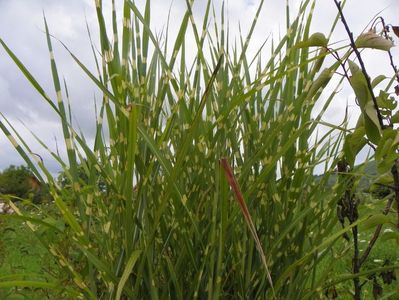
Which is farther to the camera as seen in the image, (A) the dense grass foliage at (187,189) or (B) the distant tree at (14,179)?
(B) the distant tree at (14,179)

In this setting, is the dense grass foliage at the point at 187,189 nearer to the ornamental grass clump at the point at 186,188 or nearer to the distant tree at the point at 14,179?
the ornamental grass clump at the point at 186,188

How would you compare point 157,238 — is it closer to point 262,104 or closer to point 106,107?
point 106,107

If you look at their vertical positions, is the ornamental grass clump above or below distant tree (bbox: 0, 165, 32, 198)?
below

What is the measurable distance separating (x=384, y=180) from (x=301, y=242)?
13.3 inches

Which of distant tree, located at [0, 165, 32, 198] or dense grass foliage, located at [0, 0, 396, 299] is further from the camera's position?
distant tree, located at [0, 165, 32, 198]

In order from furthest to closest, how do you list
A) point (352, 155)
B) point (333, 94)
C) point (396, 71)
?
1. point (333, 94)
2. point (396, 71)
3. point (352, 155)

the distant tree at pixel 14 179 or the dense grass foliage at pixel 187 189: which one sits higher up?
the distant tree at pixel 14 179

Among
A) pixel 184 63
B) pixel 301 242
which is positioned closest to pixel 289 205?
pixel 301 242

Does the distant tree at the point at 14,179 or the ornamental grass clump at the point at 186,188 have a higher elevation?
the distant tree at the point at 14,179

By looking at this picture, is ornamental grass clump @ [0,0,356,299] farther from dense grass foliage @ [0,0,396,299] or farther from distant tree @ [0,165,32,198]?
distant tree @ [0,165,32,198]

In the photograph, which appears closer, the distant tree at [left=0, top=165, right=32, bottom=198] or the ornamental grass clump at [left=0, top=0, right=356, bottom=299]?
the ornamental grass clump at [left=0, top=0, right=356, bottom=299]

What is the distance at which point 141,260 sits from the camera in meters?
1.32

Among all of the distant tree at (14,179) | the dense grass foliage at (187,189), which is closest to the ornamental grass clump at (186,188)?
the dense grass foliage at (187,189)

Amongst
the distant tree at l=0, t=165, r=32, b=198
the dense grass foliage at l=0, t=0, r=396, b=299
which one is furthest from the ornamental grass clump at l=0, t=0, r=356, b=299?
the distant tree at l=0, t=165, r=32, b=198
